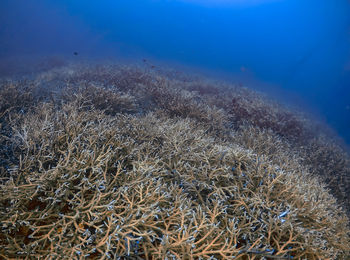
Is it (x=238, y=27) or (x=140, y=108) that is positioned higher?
(x=238, y=27)

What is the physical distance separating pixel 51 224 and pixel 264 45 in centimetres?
19473

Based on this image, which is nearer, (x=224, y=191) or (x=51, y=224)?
(x=51, y=224)

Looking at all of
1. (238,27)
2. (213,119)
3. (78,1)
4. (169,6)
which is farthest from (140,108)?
(238,27)

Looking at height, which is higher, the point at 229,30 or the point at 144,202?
the point at 229,30

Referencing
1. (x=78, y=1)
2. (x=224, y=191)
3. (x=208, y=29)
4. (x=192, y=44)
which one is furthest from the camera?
(x=208, y=29)

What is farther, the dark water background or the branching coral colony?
the dark water background

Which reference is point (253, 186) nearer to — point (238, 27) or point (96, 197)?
point (96, 197)

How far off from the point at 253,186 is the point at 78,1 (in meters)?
132

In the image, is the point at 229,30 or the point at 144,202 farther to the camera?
the point at 229,30

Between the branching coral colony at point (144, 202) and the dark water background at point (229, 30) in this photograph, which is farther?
the dark water background at point (229, 30)

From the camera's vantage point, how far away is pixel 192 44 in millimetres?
118438

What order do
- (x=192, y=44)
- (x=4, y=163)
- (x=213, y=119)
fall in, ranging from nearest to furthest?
(x=4, y=163)
(x=213, y=119)
(x=192, y=44)

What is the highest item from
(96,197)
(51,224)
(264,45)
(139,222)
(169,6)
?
(264,45)

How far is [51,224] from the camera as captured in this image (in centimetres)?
172
